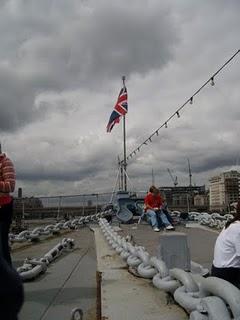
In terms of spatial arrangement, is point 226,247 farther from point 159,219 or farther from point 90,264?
point 159,219

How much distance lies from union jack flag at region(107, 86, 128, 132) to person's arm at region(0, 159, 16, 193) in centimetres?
1579

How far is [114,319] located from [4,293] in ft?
7.69

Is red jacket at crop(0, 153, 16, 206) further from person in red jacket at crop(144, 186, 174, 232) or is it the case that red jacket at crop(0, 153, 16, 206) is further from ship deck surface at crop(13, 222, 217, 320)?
person in red jacket at crop(144, 186, 174, 232)

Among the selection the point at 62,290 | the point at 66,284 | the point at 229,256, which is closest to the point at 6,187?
the point at 62,290

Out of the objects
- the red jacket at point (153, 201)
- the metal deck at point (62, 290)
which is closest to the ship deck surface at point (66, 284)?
the metal deck at point (62, 290)

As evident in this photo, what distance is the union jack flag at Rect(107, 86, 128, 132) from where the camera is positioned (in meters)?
20.6

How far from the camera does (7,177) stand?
15.8 feet

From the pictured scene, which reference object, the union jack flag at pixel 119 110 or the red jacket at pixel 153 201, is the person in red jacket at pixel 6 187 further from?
the union jack flag at pixel 119 110

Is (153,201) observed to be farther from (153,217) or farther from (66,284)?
(66,284)

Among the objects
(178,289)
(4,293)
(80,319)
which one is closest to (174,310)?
(178,289)

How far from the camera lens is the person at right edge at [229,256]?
13.2 feet

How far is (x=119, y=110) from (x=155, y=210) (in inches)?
330

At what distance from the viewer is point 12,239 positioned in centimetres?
930

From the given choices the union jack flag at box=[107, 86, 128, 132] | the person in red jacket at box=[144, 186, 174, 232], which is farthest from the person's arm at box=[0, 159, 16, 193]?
the union jack flag at box=[107, 86, 128, 132]
